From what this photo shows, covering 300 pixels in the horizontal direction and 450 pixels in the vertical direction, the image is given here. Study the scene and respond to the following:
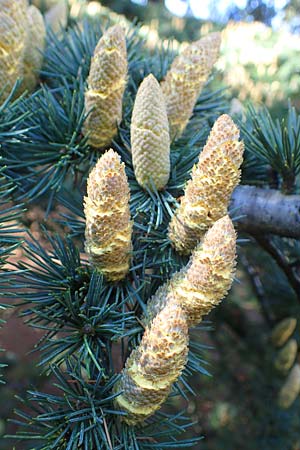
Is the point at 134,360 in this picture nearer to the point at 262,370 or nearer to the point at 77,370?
the point at 77,370

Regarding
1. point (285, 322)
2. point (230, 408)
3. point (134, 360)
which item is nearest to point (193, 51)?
point (134, 360)

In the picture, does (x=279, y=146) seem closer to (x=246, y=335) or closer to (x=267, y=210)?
(x=267, y=210)

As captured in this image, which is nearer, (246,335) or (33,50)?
(33,50)

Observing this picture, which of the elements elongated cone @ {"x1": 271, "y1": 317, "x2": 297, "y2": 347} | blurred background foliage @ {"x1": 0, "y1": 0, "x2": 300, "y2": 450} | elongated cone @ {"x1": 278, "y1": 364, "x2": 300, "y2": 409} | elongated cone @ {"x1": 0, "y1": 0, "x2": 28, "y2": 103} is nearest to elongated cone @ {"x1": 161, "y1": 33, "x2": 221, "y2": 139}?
elongated cone @ {"x1": 0, "y1": 0, "x2": 28, "y2": 103}

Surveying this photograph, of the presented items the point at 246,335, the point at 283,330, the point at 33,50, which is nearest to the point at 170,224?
the point at 33,50

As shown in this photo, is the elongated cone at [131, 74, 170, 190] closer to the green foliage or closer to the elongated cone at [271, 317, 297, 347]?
the green foliage

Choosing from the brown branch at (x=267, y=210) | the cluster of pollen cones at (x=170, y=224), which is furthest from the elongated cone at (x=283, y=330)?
the cluster of pollen cones at (x=170, y=224)
